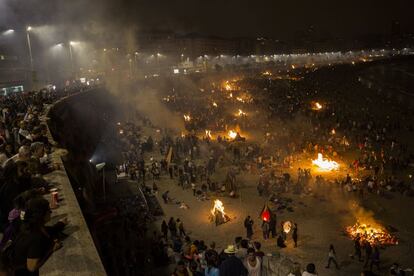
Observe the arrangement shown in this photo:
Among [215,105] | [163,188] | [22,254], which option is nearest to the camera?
[22,254]

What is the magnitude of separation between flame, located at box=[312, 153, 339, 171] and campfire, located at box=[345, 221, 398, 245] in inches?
320

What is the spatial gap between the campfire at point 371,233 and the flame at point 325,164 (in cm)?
813

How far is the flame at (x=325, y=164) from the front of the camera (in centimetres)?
2538

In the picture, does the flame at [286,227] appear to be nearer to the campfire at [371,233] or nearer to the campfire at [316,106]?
the campfire at [371,233]

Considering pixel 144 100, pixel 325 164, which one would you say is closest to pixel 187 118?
pixel 144 100

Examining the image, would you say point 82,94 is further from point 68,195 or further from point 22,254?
point 22,254

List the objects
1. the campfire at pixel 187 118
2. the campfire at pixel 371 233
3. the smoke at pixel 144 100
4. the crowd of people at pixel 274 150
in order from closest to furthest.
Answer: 1. the campfire at pixel 371 233
2. the crowd of people at pixel 274 150
3. the campfire at pixel 187 118
4. the smoke at pixel 144 100

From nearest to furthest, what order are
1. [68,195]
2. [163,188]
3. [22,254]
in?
[22,254] < [68,195] < [163,188]

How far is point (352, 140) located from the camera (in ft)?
109

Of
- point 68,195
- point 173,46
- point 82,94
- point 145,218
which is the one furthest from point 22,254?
point 173,46

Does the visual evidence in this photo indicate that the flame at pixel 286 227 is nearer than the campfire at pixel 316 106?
Yes

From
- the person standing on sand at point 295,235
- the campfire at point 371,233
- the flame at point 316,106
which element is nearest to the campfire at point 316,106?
the flame at point 316,106

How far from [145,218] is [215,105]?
121 ft

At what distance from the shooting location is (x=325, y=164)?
25.7 meters
